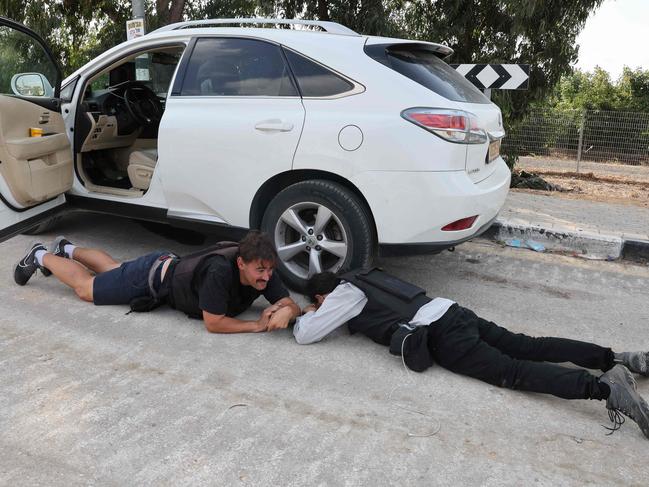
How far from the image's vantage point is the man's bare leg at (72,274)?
4.12 metres

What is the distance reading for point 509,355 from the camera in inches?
134

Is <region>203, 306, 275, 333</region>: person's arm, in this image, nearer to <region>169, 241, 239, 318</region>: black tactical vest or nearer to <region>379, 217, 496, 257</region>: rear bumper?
<region>169, 241, 239, 318</region>: black tactical vest

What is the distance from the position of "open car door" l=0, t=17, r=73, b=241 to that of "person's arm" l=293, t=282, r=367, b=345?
93.5 inches

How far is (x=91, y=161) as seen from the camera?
566cm

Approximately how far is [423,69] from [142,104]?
308 cm

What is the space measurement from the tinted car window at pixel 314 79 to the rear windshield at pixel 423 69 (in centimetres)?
28

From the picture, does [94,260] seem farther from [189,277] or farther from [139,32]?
[139,32]

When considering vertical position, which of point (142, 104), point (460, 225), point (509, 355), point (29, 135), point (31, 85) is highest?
point (31, 85)

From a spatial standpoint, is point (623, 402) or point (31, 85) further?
point (31, 85)

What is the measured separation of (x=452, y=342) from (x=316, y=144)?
160cm

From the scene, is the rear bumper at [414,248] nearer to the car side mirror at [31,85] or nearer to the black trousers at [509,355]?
the black trousers at [509,355]

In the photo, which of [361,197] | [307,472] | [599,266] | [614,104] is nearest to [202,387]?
[307,472]

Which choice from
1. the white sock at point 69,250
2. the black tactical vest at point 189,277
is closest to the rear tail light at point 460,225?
the black tactical vest at point 189,277

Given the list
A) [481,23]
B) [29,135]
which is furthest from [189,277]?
[481,23]
